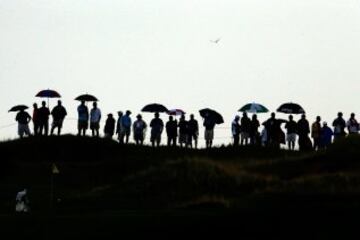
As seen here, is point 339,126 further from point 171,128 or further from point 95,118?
point 95,118

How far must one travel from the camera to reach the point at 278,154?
6106cm

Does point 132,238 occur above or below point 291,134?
below

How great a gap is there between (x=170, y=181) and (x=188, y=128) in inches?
353

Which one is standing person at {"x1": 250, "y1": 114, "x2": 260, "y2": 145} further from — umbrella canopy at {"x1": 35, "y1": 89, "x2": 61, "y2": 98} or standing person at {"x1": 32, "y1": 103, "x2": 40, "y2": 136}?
standing person at {"x1": 32, "y1": 103, "x2": 40, "y2": 136}

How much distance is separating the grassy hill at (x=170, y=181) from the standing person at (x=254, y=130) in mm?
769

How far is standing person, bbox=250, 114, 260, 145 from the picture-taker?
6066 cm

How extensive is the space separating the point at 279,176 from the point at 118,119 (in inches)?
362

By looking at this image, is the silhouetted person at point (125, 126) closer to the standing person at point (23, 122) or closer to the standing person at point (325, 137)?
the standing person at point (23, 122)

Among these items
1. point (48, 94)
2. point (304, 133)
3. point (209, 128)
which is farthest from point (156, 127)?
point (304, 133)

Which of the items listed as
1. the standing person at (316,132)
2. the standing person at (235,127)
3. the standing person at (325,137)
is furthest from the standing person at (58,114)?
the standing person at (325,137)

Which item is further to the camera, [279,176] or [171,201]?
[279,176]

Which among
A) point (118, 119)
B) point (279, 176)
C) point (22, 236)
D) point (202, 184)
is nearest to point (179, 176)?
point (202, 184)

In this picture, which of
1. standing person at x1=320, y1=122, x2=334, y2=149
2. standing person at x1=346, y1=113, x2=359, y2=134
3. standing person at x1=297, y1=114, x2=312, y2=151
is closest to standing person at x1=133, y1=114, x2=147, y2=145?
standing person at x1=297, y1=114, x2=312, y2=151

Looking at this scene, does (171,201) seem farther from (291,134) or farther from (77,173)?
(291,134)
